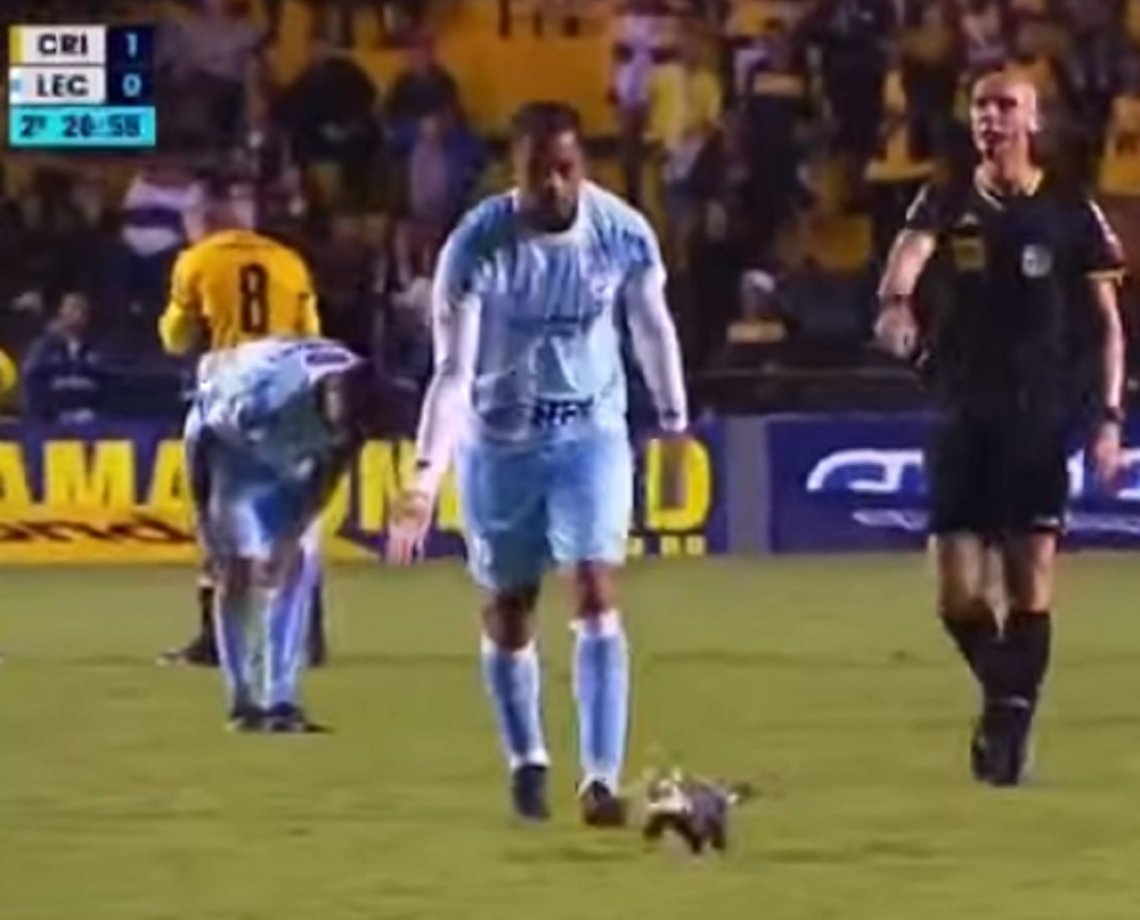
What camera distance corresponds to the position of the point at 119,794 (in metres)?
11.7

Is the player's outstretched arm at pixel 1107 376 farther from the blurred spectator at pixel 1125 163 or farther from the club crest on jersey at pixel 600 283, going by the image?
the blurred spectator at pixel 1125 163

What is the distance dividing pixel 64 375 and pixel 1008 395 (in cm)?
1304

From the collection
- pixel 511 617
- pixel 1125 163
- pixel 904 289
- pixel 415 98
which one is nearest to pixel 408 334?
pixel 415 98

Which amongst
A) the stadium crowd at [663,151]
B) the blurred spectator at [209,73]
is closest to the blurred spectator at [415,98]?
the stadium crowd at [663,151]

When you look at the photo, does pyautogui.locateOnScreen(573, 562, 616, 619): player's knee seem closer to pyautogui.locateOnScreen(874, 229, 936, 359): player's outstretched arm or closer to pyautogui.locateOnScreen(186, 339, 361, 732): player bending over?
pyautogui.locateOnScreen(874, 229, 936, 359): player's outstretched arm

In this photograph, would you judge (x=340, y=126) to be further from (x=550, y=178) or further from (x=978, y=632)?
(x=550, y=178)

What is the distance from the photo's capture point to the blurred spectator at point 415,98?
26047 millimetres

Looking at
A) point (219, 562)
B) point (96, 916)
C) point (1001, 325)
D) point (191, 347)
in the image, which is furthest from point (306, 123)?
point (96, 916)

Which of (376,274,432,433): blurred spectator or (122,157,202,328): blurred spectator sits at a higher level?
(122,157,202,328): blurred spectator

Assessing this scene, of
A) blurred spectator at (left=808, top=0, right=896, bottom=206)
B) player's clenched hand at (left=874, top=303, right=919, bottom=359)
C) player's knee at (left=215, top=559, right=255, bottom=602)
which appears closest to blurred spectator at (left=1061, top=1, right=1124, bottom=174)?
blurred spectator at (left=808, top=0, right=896, bottom=206)

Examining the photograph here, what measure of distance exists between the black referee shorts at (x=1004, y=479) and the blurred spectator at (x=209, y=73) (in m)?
14.8

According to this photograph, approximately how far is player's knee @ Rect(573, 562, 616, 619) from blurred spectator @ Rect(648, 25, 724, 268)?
15108mm

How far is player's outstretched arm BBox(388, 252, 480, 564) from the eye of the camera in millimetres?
10766

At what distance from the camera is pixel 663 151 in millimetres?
26234
